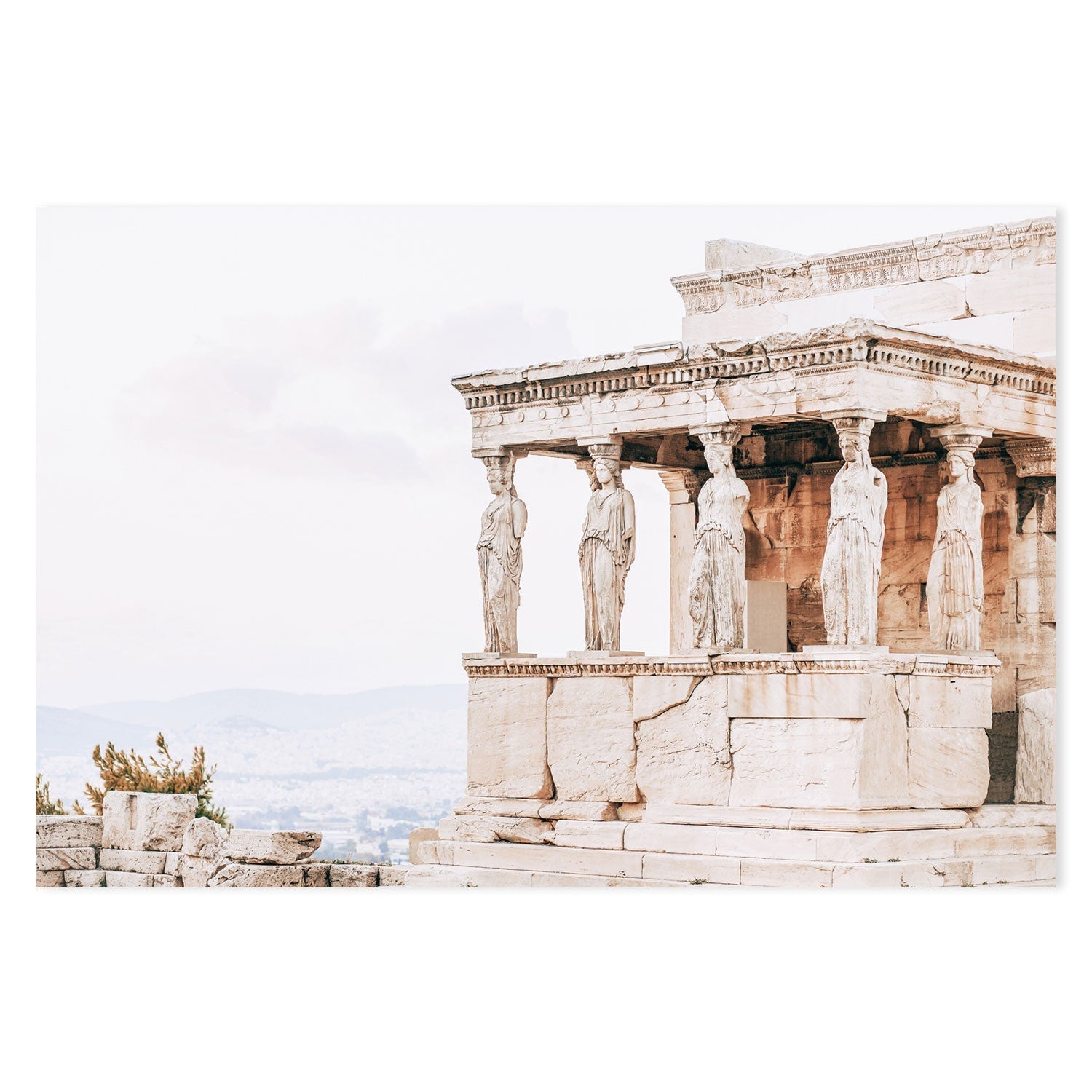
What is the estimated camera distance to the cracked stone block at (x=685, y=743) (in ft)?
47.4

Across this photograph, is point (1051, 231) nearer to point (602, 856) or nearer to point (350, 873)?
point (602, 856)

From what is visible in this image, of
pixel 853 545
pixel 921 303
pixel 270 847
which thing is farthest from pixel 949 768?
pixel 270 847

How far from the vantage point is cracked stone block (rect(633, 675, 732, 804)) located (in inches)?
569

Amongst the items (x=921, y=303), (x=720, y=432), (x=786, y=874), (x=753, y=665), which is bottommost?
(x=786, y=874)

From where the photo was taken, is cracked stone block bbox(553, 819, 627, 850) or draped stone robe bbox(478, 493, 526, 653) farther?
draped stone robe bbox(478, 493, 526, 653)

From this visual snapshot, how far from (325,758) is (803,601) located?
13.4 metres

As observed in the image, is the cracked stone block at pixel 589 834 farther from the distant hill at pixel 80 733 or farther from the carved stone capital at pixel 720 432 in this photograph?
the distant hill at pixel 80 733

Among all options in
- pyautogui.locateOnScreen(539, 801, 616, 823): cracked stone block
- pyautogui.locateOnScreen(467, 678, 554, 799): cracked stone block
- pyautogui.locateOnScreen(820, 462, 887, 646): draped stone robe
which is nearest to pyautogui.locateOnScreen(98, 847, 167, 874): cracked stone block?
pyautogui.locateOnScreen(467, 678, 554, 799): cracked stone block

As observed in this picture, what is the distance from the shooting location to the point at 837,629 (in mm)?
14133

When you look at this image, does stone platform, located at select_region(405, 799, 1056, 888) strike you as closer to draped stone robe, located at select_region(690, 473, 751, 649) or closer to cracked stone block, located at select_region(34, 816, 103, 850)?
draped stone robe, located at select_region(690, 473, 751, 649)

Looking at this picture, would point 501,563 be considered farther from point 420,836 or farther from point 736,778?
point 420,836

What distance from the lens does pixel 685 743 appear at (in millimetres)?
14641

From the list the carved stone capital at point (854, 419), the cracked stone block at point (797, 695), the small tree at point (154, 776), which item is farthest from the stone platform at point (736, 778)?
the small tree at point (154, 776)

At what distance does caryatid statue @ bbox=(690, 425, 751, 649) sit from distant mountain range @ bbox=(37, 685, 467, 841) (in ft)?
32.7
